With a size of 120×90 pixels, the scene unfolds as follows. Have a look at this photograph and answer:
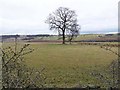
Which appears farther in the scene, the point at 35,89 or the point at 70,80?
the point at 70,80

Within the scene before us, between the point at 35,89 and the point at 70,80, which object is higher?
the point at 35,89

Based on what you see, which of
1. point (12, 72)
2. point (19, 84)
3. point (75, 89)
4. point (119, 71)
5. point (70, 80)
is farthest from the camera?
point (70, 80)

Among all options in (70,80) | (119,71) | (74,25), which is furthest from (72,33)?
(119,71)

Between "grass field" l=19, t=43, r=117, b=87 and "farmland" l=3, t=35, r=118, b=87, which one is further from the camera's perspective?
"grass field" l=19, t=43, r=117, b=87

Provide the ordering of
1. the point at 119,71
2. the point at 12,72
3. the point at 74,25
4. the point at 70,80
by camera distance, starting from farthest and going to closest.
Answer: the point at 74,25
the point at 70,80
the point at 119,71
the point at 12,72

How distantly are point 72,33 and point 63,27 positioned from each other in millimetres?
3620

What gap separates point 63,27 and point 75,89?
84.4m

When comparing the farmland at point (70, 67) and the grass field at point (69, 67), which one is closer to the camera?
the farmland at point (70, 67)

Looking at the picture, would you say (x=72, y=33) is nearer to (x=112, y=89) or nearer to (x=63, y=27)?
(x=63, y=27)

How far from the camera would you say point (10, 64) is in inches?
229

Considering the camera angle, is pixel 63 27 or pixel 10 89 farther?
pixel 63 27

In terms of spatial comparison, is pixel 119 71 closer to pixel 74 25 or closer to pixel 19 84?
pixel 19 84

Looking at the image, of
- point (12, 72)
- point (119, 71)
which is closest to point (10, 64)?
point (12, 72)

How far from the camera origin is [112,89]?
4652mm
